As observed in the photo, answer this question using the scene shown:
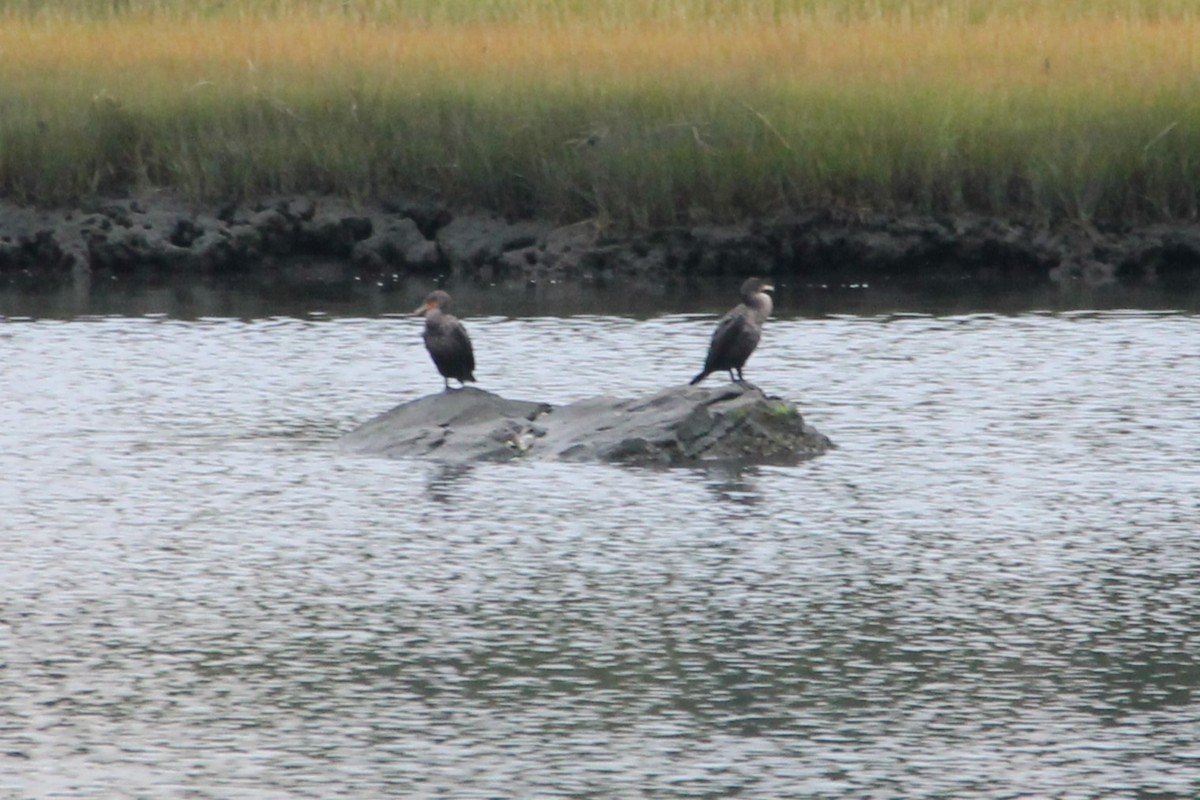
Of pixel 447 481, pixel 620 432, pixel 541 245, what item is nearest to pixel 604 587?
pixel 447 481

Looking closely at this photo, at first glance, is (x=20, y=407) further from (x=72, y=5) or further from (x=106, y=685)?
(x=72, y=5)

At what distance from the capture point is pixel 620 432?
454 inches

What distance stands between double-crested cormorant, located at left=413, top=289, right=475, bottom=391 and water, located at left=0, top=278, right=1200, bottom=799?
0.75 metres

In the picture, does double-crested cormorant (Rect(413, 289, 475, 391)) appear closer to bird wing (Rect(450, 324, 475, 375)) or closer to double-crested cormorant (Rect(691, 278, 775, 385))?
bird wing (Rect(450, 324, 475, 375))

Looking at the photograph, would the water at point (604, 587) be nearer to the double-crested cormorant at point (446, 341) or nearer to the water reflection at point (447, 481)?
the water reflection at point (447, 481)

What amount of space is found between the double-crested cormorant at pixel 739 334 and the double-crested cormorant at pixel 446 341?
1.16m

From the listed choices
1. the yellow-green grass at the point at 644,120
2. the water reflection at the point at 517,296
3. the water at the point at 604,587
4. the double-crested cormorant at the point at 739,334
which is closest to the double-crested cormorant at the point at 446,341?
the water at the point at 604,587

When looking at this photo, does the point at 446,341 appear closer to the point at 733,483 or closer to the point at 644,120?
the point at 733,483

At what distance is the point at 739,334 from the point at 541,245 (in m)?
6.10

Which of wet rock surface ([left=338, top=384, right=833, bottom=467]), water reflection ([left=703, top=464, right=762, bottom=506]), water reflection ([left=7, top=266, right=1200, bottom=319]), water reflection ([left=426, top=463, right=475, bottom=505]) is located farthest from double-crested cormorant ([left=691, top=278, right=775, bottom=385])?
water reflection ([left=7, top=266, right=1200, bottom=319])

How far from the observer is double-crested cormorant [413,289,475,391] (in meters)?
12.1

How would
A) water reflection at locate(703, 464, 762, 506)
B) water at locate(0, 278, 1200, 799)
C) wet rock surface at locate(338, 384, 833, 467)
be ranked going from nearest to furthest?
water at locate(0, 278, 1200, 799) → water reflection at locate(703, 464, 762, 506) → wet rock surface at locate(338, 384, 833, 467)

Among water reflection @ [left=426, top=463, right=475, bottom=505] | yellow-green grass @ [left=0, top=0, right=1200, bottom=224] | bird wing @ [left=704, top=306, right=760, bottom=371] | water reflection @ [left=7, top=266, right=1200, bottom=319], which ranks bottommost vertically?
water reflection @ [left=7, top=266, right=1200, bottom=319]

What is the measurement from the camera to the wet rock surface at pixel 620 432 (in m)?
11.5
